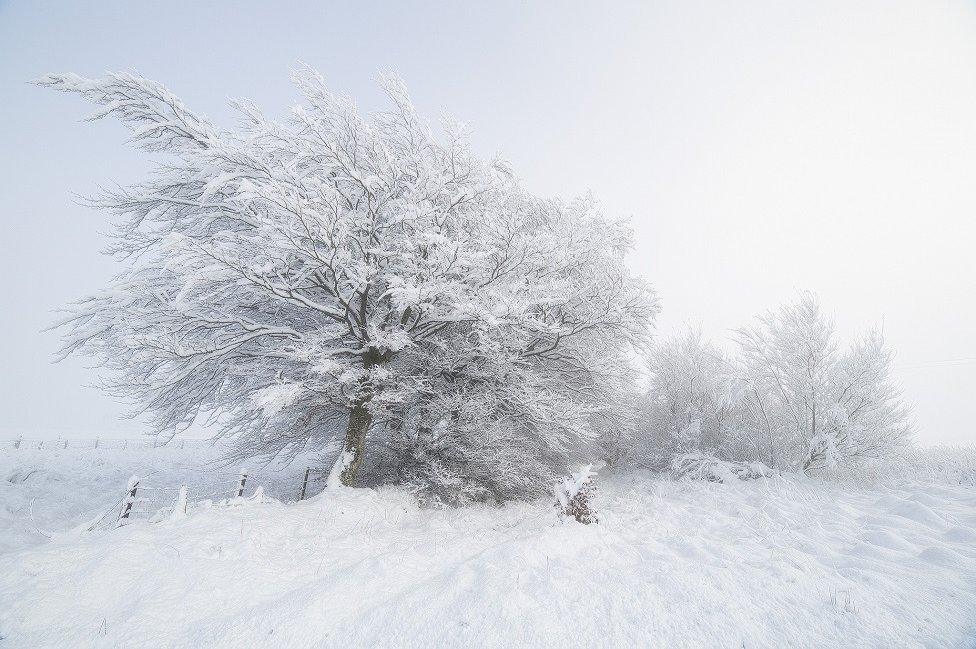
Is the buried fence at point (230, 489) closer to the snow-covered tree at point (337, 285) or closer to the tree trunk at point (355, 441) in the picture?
the snow-covered tree at point (337, 285)

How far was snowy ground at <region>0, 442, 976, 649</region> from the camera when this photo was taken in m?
3.33

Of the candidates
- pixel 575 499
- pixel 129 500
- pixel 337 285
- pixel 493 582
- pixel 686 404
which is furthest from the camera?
pixel 686 404

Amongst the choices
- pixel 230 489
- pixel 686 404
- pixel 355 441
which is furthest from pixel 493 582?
pixel 686 404

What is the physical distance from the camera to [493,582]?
13.6 ft

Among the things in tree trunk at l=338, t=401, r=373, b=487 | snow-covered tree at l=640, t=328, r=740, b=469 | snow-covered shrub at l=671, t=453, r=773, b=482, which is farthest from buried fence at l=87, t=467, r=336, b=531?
snow-covered tree at l=640, t=328, r=740, b=469

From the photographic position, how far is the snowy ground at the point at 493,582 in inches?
131

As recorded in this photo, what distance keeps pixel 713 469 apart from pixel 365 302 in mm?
10920

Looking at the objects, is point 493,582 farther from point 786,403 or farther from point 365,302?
point 786,403

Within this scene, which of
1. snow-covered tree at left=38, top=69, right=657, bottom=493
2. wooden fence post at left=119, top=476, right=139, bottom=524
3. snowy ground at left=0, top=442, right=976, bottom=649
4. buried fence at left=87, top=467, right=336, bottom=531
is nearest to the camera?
snowy ground at left=0, top=442, right=976, bottom=649

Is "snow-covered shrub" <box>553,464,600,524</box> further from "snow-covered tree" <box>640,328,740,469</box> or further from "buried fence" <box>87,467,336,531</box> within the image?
"snow-covered tree" <box>640,328,740,469</box>

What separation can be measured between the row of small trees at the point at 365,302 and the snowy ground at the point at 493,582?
214cm

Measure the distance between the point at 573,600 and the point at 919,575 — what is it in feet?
12.1

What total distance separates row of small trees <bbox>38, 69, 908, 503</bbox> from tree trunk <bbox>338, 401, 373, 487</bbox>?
4cm

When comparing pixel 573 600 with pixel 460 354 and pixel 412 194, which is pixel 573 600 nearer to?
pixel 460 354
